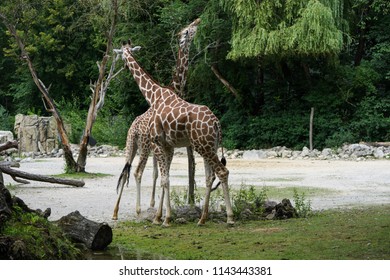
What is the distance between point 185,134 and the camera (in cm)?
1031

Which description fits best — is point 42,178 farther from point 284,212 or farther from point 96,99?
point 284,212

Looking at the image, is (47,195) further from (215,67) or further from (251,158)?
(215,67)

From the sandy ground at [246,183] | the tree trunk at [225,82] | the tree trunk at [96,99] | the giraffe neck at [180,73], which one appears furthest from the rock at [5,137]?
the giraffe neck at [180,73]

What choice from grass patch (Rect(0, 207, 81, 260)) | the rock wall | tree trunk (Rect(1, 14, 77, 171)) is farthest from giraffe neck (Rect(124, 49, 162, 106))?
the rock wall

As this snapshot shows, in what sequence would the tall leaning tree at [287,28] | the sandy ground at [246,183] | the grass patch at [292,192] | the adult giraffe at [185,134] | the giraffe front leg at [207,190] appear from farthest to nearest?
the tall leaning tree at [287,28]
the grass patch at [292,192]
the sandy ground at [246,183]
the giraffe front leg at [207,190]
the adult giraffe at [185,134]

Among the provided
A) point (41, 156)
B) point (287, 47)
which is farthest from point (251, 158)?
point (41, 156)

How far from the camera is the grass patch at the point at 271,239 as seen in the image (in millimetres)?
8000

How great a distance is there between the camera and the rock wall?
31047 millimetres

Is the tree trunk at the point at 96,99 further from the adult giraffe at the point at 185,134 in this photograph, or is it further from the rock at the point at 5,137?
the rock at the point at 5,137

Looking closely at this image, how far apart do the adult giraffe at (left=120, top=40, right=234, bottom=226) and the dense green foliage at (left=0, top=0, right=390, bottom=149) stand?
15.2 metres

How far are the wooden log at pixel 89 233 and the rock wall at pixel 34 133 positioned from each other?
22.9m

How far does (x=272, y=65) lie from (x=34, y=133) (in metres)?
10.2

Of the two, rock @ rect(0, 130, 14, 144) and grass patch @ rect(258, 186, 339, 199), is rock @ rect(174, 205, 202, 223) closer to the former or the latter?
grass patch @ rect(258, 186, 339, 199)
